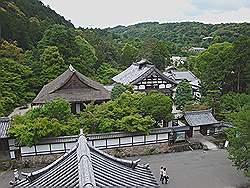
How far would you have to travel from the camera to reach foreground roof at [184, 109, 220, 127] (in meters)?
21.4

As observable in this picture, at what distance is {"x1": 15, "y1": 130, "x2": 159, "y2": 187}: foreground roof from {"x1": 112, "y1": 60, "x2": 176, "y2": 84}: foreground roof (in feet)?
73.7

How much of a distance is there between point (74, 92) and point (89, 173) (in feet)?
65.4

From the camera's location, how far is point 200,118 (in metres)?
21.8

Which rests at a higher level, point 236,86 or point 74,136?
point 236,86

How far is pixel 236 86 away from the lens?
26.1m

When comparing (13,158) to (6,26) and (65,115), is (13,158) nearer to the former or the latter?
(65,115)

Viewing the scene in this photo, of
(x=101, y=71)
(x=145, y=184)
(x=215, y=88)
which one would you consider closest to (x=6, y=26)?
(x=101, y=71)

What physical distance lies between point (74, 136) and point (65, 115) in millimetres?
1981

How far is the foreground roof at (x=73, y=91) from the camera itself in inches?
958

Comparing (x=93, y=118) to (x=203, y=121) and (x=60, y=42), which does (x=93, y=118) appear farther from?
(x=60, y=42)

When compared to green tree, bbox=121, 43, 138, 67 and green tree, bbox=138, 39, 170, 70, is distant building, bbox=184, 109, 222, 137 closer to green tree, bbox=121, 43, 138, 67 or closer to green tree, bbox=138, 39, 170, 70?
green tree, bbox=138, 39, 170, 70

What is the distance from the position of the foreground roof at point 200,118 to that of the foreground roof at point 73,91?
6944 millimetres

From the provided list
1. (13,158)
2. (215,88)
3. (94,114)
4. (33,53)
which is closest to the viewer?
(13,158)

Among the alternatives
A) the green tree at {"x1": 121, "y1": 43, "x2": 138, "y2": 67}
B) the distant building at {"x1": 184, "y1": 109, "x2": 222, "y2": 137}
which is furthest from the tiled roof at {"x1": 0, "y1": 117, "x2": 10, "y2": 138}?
the green tree at {"x1": 121, "y1": 43, "x2": 138, "y2": 67}
